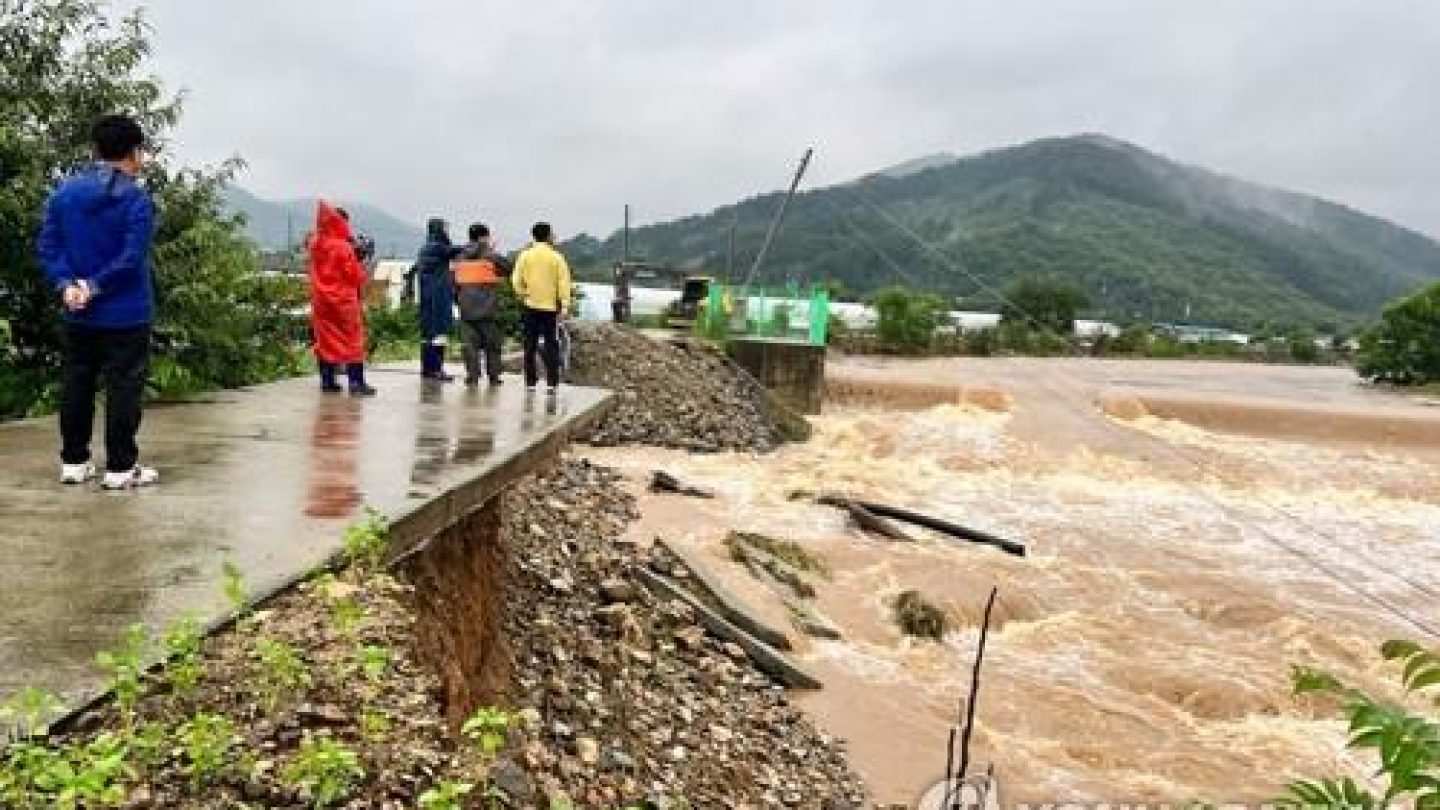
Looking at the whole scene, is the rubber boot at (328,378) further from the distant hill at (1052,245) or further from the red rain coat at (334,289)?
the distant hill at (1052,245)

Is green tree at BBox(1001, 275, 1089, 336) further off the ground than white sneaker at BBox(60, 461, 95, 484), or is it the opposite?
green tree at BBox(1001, 275, 1089, 336)

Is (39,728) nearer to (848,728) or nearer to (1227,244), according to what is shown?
(848,728)

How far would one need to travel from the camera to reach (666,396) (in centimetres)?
2228

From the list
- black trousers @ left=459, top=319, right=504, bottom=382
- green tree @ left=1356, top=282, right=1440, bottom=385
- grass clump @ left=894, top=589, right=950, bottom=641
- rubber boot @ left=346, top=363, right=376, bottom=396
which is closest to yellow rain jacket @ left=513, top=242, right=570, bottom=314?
black trousers @ left=459, top=319, right=504, bottom=382

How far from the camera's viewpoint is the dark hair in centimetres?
517

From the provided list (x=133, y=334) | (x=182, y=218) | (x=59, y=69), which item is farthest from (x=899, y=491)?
(x=133, y=334)

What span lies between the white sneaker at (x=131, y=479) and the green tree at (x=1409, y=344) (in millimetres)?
43044

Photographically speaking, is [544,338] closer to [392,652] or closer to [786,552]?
[786,552]

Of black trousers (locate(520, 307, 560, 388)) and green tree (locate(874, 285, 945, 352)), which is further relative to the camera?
green tree (locate(874, 285, 945, 352))

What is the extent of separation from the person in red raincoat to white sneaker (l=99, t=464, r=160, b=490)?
422cm

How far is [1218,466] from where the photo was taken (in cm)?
2364

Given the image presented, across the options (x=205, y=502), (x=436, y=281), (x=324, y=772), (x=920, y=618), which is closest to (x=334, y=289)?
(x=436, y=281)

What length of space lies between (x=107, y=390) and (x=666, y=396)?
55.7 feet

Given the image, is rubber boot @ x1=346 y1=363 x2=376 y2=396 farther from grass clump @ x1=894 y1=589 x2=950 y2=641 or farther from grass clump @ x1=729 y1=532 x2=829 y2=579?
grass clump @ x1=894 y1=589 x2=950 y2=641
